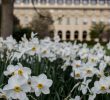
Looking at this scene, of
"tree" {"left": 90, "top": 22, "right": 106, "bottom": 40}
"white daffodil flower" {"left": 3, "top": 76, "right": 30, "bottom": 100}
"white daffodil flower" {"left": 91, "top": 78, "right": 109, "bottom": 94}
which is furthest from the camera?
"tree" {"left": 90, "top": 22, "right": 106, "bottom": 40}

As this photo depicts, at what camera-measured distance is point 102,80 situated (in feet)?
7.86

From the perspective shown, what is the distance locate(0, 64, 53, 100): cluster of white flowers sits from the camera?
6.80 feet

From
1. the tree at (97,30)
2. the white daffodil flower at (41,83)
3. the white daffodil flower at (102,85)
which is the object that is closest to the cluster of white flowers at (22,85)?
the white daffodil flower at (41,83)

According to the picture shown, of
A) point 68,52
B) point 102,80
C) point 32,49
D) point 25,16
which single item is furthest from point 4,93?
point 25,16

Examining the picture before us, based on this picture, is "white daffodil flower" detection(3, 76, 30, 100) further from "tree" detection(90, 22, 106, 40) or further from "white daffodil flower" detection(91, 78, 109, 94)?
"tree" detection(90, 22, 106, 40)

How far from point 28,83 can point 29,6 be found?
7983cm

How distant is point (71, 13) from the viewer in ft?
268

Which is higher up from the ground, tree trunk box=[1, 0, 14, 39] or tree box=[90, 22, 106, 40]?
tree trunk box=[1, 0, 14, 39]

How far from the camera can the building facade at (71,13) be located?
8025 cm

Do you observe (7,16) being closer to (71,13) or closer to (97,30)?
(97,30)

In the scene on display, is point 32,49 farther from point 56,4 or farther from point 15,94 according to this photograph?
point 56,4

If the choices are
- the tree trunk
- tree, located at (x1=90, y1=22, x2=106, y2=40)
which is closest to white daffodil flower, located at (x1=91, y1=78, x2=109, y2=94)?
the tree trunk

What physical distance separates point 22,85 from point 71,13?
262ft

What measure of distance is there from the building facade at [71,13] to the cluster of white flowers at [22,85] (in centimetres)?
7702
